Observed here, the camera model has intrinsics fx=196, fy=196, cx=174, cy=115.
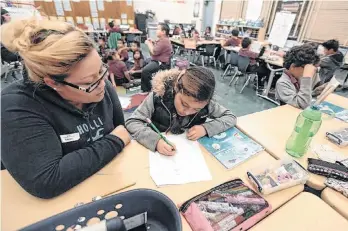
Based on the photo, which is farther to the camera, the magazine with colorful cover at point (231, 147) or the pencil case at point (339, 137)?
the pencil case at point (339, 137)

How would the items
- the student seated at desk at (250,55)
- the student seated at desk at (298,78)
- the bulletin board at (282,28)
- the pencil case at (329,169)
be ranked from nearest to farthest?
1. the pencil case at (329,169)
2. the student seated at desk at (298,78)
3. the student seated at desk at (250,55)
4. the bulletin board at (282,28)

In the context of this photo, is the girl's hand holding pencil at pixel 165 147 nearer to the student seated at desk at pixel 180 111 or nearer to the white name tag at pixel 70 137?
the student seated at desk at pixel 180 111

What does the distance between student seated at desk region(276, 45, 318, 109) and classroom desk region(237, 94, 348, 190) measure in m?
0.13

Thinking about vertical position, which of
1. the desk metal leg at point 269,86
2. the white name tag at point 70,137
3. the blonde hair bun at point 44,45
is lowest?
the desk metal leg at point 269,86

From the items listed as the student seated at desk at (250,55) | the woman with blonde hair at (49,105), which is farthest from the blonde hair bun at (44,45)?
the student seated at desk at (250,55)

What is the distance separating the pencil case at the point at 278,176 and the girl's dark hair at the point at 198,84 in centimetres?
40

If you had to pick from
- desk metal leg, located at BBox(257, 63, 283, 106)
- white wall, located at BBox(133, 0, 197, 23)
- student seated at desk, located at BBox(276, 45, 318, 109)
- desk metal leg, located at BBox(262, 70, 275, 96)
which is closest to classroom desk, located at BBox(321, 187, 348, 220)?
student seated at desk, located at BBox(276, 45, 318, 109)

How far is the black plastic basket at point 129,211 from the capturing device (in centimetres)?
44

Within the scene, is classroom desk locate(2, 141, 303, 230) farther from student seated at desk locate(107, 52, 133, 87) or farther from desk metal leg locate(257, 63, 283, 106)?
desk metal leg locate(257, 63, 283, 106)

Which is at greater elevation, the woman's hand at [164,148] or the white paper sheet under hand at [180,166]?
the woman's hand at [164,148]

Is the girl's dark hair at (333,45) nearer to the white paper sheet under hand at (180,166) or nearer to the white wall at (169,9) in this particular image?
the white paper sheet under hand at (180,166)

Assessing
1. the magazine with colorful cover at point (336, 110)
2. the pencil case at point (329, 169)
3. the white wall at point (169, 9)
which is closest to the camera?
the pencil case at point (329, 169)

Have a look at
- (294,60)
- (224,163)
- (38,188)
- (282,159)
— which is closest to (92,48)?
(38,188)

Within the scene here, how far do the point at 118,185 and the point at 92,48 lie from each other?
1.68 feet
